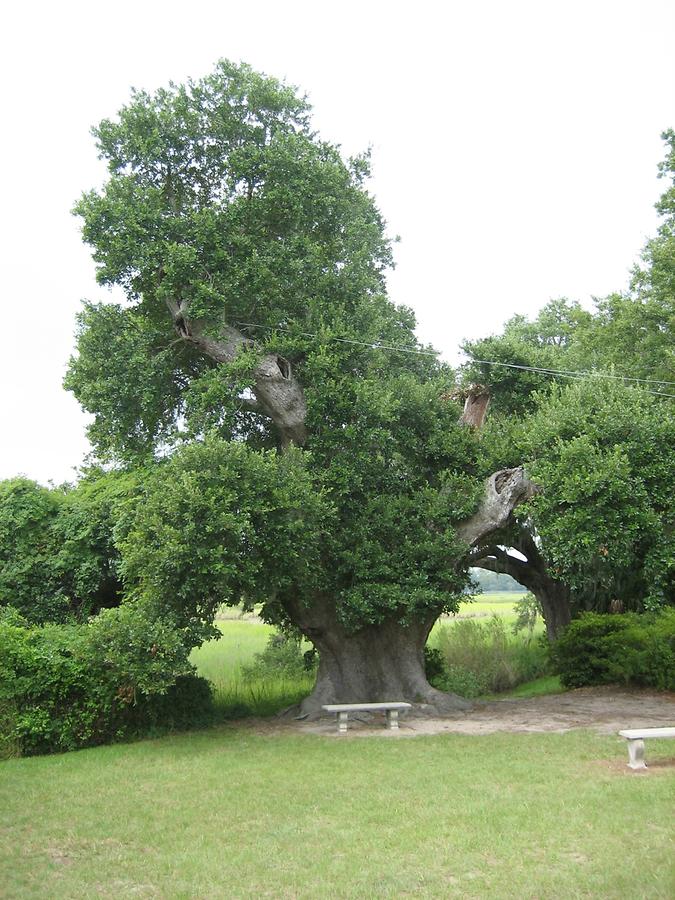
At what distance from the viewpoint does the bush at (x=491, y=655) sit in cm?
2517

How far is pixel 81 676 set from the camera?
14.0 m

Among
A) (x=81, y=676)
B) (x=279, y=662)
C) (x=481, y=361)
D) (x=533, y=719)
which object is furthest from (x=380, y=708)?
(x=279, y=662)

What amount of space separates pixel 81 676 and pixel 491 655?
52.7 ft

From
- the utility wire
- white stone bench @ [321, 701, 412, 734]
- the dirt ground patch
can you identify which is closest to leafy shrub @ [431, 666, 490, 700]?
the dirt ground patch

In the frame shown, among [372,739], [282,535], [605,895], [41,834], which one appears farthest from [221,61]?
[605,895]

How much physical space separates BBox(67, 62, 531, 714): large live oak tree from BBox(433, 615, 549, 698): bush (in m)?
7.69

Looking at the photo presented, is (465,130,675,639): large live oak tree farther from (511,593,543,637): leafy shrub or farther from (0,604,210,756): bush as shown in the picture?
(0,604,210,756): bush

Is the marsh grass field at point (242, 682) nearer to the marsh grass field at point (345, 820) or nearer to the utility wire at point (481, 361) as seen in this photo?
the marsh grass field at point (345, 820)

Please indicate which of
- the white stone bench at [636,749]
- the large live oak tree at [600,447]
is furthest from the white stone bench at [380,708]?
the white stone bench at [636,749]

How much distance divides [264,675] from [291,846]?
15.5 meters

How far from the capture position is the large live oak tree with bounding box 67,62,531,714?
16250mm

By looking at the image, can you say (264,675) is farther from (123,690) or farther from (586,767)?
(586,767)

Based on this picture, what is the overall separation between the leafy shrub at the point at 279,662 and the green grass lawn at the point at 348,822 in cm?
1000

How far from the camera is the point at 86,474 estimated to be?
2323cm
